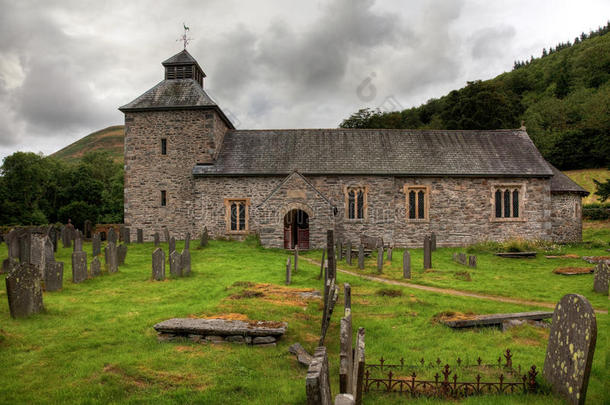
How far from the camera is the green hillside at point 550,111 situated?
152 ft

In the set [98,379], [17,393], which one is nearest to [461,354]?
[98,379]

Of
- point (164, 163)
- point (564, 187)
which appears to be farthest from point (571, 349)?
point (564, 187)

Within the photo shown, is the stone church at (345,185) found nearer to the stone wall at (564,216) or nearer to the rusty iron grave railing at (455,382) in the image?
the stone wall at (564,216)

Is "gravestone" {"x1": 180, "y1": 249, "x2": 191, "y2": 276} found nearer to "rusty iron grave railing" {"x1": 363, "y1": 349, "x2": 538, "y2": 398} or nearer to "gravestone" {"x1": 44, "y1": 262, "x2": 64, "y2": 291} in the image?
"gravestone" {"x1": 44, "y1": 262, "x2": 64, "y2": 291}

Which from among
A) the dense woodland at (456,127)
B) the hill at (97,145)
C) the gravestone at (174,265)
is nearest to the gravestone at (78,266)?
the gravestone at (174,265)

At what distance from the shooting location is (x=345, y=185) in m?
24.1

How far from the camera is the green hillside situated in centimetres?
4634

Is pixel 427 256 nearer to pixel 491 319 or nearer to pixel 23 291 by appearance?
pixel 491 319

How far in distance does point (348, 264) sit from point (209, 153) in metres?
12.3

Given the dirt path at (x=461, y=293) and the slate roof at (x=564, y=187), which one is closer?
the dirt path at (x=461, y=293)

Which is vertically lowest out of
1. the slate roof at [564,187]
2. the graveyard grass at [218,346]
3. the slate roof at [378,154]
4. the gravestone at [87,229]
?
the graveyard grass at [218,346]

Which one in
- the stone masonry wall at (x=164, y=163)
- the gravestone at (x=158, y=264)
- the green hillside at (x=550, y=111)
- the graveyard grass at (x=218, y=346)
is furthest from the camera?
the green hillside at (x=550, y=111)

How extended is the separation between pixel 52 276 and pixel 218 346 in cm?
665

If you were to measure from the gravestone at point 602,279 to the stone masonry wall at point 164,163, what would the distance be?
66.8 feet
